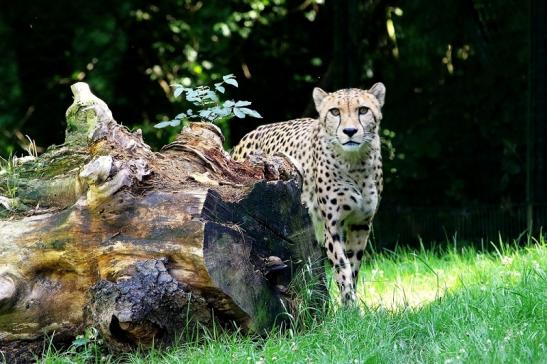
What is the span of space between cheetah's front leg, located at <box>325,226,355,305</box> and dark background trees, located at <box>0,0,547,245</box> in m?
2.02

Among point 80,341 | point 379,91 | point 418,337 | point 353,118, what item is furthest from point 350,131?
point 80,341

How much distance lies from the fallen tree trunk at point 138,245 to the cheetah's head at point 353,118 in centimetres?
138

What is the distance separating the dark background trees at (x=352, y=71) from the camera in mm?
7574

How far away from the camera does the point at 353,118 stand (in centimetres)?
546

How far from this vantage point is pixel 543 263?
477 cm

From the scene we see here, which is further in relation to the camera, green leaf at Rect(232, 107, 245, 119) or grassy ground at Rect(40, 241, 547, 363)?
green leaf at Rect(232, 107, 245, 119)

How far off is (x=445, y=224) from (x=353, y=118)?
237 centimetres

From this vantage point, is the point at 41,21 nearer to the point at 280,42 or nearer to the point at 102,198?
the point at 280,42

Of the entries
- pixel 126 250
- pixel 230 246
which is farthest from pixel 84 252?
pixel 230 246

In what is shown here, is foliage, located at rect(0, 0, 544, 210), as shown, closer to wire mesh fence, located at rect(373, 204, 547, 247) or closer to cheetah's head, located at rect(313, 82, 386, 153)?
wire mesh fence, located at rect(373, 204, 547, 247)

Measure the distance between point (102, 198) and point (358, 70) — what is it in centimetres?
459

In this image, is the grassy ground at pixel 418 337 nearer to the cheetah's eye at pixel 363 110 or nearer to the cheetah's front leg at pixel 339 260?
the cheetah's front leg at pixel 339 260

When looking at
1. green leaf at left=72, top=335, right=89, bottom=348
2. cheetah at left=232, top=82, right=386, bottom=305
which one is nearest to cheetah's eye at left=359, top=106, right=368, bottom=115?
cheetah at left=232, top=82, right=386, bottom=305

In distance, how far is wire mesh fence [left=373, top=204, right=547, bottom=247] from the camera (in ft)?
23.4
